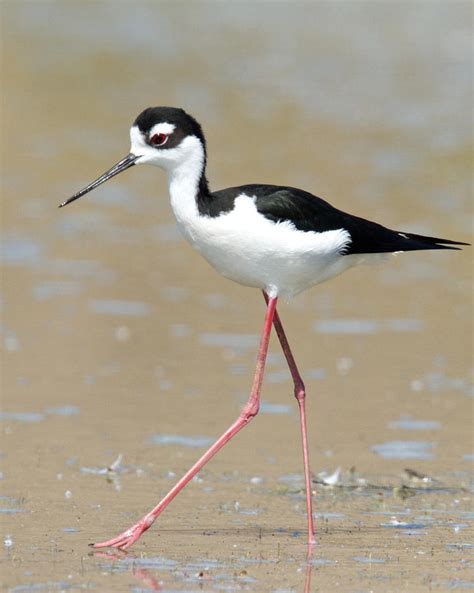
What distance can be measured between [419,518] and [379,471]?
0.76 m

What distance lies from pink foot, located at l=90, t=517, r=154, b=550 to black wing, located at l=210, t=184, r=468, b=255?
1254mm

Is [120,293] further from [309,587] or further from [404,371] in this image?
[309,587]

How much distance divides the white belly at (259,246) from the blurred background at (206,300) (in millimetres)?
1022

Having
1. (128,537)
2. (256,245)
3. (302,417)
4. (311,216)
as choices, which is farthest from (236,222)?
(128,537)

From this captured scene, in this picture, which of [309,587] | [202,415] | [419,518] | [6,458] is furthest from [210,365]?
[309,587]

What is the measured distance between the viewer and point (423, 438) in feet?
24.0

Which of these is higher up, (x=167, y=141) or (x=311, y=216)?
(x=167, y=141)

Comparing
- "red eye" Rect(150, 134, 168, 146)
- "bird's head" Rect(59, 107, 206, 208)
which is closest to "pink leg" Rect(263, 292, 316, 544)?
"bird's head" Rect(59, 107, 206, 208)

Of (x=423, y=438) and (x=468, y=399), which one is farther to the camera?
(x=468, y=399)

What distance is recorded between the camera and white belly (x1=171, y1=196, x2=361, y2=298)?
5727 millimetres

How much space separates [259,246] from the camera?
5766 mm

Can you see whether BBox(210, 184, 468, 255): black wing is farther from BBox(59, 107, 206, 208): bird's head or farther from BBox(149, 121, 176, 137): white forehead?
BBox(149, 121, 176, 137): white forehead

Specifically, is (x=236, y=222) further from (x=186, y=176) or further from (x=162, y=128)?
(x=162, y=128)

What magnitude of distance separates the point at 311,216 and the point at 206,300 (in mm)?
4066
